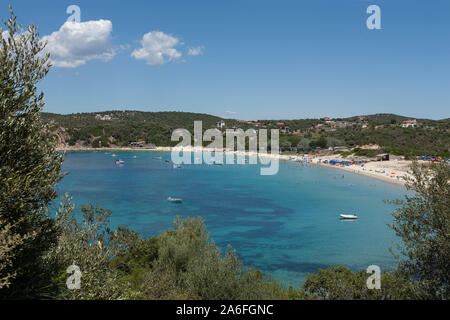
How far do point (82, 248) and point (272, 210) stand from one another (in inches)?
1664

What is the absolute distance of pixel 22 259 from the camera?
8477 millimetres

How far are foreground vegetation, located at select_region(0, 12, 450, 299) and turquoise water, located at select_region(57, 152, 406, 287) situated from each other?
10.7 m

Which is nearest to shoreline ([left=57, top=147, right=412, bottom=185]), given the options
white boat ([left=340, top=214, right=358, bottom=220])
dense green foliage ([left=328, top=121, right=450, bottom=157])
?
white boat ([left=340, top=214, right=358, bottom=220])

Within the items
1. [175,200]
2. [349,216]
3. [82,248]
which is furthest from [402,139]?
[82,248]

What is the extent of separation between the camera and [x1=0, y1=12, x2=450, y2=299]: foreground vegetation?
26.2ft

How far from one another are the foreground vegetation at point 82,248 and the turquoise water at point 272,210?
1068cm

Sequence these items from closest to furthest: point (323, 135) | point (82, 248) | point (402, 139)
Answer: point (82, 248) < point (402, 139) < point (323, 135)

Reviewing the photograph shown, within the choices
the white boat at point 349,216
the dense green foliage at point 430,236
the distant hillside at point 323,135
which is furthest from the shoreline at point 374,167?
the dense green foliage at point 430,236

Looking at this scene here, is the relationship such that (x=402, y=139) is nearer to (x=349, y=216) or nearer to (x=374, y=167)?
(x=374, y=167)

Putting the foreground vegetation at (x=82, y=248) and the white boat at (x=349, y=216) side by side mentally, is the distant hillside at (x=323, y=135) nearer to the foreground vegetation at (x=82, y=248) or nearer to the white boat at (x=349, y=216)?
the white boat at (x=349, y=216)

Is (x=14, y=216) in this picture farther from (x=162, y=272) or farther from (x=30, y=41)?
(x=162, y=272)

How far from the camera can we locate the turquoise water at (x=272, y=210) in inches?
1236

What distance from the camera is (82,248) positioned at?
11.0 m

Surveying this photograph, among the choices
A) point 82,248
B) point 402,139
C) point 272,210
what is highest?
point 402,139
